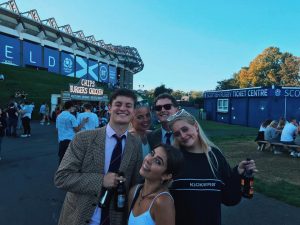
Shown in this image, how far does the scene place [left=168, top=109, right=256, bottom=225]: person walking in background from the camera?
2377 millimetres

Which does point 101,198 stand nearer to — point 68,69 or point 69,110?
point 69,110

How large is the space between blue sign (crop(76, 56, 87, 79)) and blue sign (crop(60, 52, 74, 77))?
6.16 feet

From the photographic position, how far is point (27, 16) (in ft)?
165

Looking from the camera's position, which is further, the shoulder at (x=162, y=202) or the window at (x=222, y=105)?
the window at (x=222, y=105)

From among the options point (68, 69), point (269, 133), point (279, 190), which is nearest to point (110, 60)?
point (68, 69)

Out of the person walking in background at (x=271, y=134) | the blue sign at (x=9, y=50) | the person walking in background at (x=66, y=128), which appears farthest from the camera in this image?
the blue sign at (x=9, y=50)

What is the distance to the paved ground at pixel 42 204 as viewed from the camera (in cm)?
524

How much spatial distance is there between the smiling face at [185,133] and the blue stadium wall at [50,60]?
149 ft

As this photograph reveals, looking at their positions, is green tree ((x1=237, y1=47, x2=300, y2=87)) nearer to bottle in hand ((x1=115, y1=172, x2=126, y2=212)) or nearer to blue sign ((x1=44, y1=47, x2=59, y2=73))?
blue sign ((x1=44, y1=47, x2=59, y2=73))

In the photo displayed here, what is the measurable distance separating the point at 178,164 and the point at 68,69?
57.9 m

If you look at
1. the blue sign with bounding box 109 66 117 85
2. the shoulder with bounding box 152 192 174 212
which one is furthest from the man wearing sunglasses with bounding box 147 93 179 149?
the blue sign with bounding box 109 66 117 85

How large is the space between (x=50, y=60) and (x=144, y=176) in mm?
54952

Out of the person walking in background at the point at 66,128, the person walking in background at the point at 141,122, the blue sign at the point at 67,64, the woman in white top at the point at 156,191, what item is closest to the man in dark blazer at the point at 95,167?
the woman in white top at the point at 156,191

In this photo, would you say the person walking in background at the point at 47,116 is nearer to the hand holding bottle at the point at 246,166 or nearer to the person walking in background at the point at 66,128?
the person walking in background at the point at 66,128
